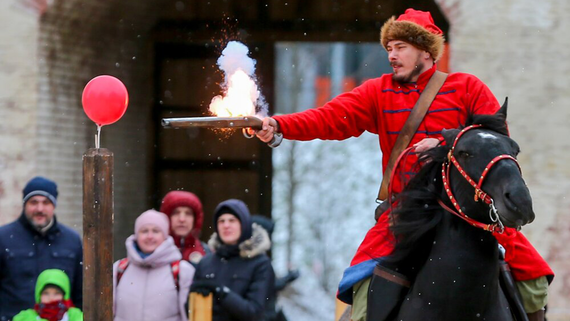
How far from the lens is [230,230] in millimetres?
7055

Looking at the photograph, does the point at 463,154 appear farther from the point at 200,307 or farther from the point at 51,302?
the point at 51,302

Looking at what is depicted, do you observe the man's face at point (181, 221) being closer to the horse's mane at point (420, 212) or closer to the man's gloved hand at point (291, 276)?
the man's gloved hand at point (291, 276)

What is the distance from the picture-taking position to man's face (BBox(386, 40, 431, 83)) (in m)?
5.00

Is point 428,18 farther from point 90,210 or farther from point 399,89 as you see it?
point 90,210

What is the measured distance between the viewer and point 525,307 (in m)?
4.80

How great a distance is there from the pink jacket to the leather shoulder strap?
2496 millimetres

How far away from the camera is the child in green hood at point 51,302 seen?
6.98 meters

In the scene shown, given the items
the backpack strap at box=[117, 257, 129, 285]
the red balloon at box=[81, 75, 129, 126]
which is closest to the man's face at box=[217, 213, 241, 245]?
the backpack strap at box=[117, 257, 129, 285]

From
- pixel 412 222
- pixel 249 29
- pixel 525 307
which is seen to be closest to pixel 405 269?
pixel 412 222

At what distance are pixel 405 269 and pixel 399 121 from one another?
74 cm

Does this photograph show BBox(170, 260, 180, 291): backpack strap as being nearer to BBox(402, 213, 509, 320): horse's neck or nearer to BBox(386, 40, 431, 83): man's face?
BBox(386, 40, 431, 83): man's face

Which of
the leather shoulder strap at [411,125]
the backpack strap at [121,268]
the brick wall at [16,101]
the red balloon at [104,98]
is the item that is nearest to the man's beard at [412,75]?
the leather shoulder strap at [411,125]

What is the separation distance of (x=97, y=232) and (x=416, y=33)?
1777mm

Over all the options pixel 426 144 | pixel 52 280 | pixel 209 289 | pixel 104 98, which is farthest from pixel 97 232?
pixel 52 280
